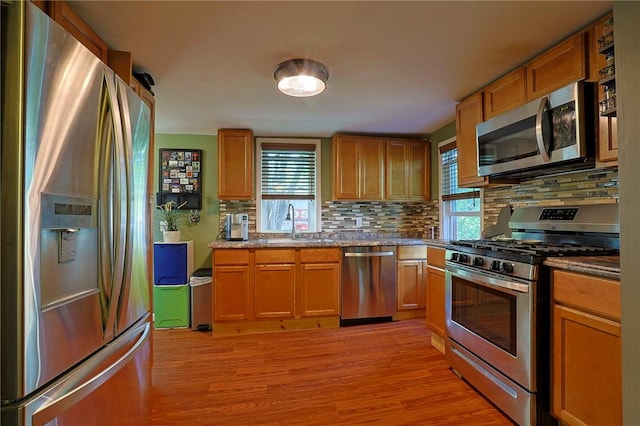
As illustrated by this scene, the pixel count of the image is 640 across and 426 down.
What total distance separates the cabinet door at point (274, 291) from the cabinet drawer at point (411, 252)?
1179 millimetres

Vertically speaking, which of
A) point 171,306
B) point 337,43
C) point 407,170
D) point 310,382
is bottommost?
point 310,382

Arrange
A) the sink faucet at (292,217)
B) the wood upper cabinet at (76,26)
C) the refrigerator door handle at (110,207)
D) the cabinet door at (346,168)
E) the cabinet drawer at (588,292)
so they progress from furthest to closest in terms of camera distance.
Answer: the sink faucet at (292,217) → the cabinet door at (346,168) → the wood upper cabinet at (76,26) → the cabinet drawer at (588,292) → the refrigerator door handle at (110,207)

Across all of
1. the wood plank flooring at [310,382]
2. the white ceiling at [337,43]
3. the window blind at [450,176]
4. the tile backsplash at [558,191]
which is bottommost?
the wood plank flooring at [310,382]

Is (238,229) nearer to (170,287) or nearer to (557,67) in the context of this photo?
(170,287)

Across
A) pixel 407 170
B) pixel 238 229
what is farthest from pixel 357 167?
pixel 238 229

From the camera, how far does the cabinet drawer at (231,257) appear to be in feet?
9.63

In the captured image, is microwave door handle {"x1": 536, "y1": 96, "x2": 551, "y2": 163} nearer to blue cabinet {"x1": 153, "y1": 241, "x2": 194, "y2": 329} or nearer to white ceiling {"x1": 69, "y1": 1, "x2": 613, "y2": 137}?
white ceiling {"x1": 69, "y1": 1, "x2": 613, "y2": 137}

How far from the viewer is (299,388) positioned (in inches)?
79.0

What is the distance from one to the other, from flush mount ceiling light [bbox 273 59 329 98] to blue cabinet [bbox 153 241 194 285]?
2.07 meters

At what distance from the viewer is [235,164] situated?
3.43 metres

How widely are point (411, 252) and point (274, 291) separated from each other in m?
1.53

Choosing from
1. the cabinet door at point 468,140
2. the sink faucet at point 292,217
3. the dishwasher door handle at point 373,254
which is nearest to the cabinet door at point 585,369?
the cabinet door at point 468,140

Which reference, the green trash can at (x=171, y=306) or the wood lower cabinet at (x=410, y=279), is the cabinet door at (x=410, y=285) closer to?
the wood lower cabinet at (x=410, y=279)

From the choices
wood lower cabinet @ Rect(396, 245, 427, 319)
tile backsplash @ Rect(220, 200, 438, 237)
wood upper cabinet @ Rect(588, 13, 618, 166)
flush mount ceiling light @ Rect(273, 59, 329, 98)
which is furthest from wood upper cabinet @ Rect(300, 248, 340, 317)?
wood upper cabinet @ Rect(588, 13, 618, 166)
